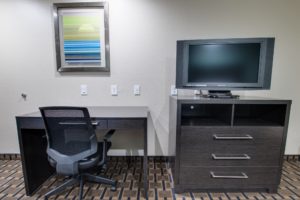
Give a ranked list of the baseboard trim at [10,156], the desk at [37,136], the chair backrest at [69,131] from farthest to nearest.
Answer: the baseboard trim at [10,156]
the desk at [37,136]
the chair backrest at [69,131]

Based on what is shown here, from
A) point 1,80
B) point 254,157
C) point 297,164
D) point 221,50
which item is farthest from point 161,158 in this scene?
point 1,80

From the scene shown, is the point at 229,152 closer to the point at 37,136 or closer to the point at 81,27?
the point at 37,136

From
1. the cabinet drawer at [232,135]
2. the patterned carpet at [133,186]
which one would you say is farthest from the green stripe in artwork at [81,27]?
the patterned carpet at [133,186]

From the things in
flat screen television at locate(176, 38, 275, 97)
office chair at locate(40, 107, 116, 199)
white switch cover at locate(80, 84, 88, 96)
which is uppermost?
flat screen television at locate(176, 38, 275, 97)

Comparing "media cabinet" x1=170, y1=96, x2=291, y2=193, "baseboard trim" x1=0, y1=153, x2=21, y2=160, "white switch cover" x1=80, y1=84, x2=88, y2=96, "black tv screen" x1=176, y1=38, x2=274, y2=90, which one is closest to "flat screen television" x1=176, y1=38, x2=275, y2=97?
"black tv screen" x1=176, y1=38, x2=274, y2=90

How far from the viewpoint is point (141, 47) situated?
2055mm

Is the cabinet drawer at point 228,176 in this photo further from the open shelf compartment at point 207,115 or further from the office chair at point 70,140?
the office chair at point 70,140

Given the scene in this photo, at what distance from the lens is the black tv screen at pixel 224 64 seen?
5.25ft

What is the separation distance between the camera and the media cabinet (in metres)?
1.54

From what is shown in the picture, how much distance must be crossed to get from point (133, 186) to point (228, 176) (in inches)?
38.5

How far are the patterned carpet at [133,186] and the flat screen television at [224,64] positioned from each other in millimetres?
1077

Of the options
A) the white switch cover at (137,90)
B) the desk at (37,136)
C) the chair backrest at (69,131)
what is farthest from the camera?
the white switch cover at (137,90)

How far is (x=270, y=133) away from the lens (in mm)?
1544

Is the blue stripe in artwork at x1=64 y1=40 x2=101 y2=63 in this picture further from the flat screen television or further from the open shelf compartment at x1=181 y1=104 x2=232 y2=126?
the open shelf compartment at x1=181 y1=104 x2=232 y2=126
